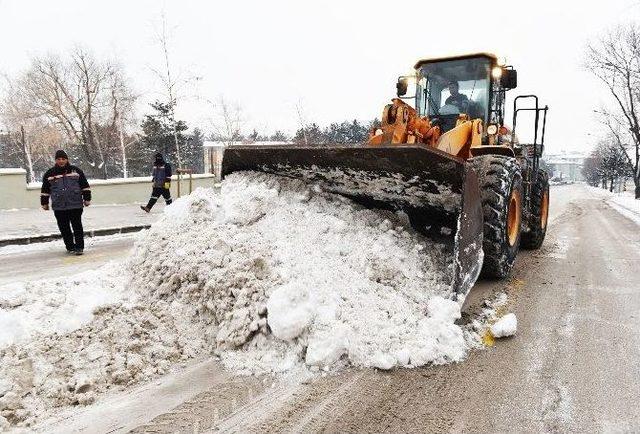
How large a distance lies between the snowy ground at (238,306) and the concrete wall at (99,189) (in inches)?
402

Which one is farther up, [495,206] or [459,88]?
[459,88]

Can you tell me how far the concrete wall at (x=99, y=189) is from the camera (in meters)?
12.4

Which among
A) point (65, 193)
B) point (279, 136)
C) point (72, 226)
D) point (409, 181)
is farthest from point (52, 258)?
point (279, 136)

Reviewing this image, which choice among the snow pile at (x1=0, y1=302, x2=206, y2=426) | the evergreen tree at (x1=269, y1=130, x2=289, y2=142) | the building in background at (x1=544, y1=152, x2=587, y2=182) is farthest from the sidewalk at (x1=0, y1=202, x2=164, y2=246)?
the building in background at (x1=544, y1=152, x2=587, y2=182)

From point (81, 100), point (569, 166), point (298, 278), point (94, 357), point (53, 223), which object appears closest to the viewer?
point (94, 357)

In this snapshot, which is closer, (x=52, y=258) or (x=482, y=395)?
(x=482, y=395)

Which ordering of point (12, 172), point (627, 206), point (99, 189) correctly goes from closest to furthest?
point (12, 172) → point (99, 189) → point (627, 206)

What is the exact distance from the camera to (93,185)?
14.4m

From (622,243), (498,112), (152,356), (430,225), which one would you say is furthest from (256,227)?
(622,243)

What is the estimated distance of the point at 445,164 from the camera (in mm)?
3465

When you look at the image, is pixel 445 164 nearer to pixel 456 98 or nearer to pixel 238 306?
pixel 238 306

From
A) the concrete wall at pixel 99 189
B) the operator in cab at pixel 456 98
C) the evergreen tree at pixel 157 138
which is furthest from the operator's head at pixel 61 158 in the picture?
the evergreen tree at pixel 157 138

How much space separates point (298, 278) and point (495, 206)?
6.98 ft

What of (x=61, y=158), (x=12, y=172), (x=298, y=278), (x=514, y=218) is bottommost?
(x=298, y=278)
